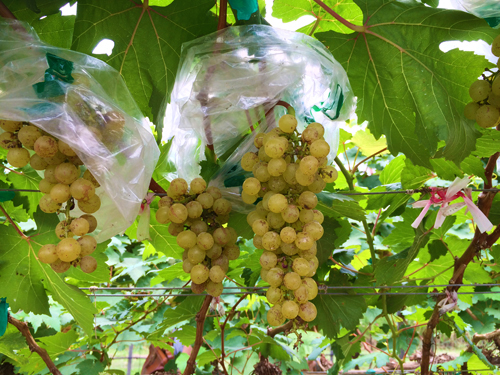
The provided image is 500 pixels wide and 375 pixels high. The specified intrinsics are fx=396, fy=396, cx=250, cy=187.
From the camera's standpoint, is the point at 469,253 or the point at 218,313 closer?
the point at 469,253

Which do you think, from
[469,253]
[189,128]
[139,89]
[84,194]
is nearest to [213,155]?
[189,128]

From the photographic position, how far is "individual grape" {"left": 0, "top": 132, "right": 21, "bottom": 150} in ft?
→ 1.88

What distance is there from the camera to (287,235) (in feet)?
1.93

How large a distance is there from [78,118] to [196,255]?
0.92 feet

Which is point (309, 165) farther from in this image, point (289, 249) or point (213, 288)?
point (213, 288)

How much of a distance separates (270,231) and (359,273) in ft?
2.62

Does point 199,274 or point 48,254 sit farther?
point 199,274

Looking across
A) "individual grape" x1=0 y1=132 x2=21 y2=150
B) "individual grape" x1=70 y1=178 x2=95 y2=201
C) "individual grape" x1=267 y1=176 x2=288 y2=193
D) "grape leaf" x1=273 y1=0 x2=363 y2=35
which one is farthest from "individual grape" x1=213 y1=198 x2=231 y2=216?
"grape leaf" x1=273 y1=0 x2=363 y2=35

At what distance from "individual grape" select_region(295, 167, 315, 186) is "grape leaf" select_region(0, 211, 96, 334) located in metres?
0.66

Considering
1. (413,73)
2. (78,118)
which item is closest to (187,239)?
(78,118)

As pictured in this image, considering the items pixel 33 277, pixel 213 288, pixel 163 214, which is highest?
pixel 163 214

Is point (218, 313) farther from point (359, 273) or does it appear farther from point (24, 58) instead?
point (24, 58)

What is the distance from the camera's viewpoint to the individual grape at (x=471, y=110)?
2.33 feet

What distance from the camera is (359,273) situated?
1.32m
